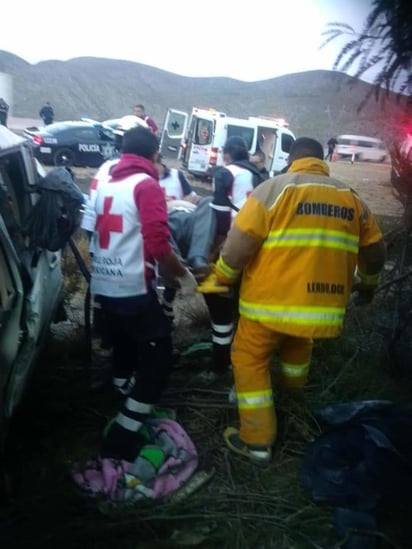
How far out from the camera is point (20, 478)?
2.86 meters

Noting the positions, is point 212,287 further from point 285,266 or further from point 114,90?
point 114,90

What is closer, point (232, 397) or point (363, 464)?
point (363, 464)

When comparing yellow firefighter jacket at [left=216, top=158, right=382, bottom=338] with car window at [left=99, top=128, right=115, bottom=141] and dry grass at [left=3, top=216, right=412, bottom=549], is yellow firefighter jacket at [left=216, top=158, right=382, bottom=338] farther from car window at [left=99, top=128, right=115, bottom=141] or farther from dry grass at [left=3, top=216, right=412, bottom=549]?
car window at [left=99, top=128, right=115, bottom=141]

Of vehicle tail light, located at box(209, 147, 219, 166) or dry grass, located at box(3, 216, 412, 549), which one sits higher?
vehicle tail light, located at box(209, 147, 219, 166)

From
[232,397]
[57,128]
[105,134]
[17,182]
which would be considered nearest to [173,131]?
[105,134]

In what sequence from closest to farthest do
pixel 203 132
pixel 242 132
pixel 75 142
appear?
pixel 75 142 → pixel 203 132 → pixel 242 132

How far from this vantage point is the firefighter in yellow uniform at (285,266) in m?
2.84

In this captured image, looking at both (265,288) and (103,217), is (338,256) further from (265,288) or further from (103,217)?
(103,217)

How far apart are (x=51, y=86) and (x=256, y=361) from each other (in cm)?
3984

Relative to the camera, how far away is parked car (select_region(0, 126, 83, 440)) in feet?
8.24

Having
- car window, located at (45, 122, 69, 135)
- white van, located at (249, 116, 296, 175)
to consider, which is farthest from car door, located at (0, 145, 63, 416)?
white van, located at (249, 116, 296, 175)

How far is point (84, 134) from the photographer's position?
1562cm

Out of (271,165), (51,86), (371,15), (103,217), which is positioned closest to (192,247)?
(103,217)

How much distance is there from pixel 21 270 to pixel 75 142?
521 inches
